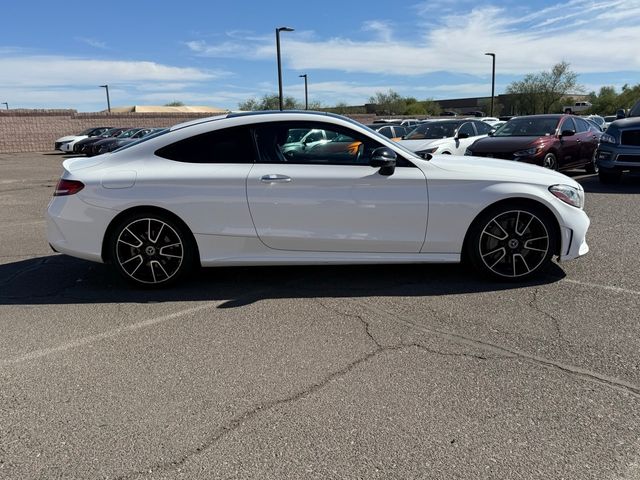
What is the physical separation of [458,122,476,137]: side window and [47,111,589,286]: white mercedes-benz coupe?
9.36 m

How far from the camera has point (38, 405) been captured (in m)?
3.03

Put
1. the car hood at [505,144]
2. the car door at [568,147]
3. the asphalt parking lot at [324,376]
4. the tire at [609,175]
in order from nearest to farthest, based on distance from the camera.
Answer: the asphalt parking lot at [324,376], the tire at [609,175], the car hood at [505,144], the car door at [568,147]

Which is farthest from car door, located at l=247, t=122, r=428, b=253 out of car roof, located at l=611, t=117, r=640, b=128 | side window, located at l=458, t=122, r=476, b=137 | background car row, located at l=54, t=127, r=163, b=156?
background car row, located at l=54, t=127, r=163, b=156

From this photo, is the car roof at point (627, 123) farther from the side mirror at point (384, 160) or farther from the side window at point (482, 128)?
the side mirror at point (384, 160)

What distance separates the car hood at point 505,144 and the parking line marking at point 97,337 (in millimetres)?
8518

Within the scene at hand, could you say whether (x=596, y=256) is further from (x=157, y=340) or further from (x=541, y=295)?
(x=157, y=340)

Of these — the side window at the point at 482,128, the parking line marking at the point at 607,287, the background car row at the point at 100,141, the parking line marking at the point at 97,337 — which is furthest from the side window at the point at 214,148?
the background car row at the point at 100,141

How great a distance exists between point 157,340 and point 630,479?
301 cm

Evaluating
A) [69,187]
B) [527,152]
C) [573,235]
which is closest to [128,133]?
[527,152]

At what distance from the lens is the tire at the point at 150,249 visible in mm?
4805

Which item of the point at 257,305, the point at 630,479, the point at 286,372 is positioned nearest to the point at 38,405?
the point at 286,372

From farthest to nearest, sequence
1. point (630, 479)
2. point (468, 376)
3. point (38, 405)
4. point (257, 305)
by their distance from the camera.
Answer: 1. point (257, 305)
2. point (468, 376)
3. point (38, 405)
4. point (630, 479)

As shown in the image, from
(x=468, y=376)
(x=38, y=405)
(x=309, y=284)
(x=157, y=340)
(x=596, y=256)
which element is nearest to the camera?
(x=38, y=405)

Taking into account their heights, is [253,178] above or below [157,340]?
above
